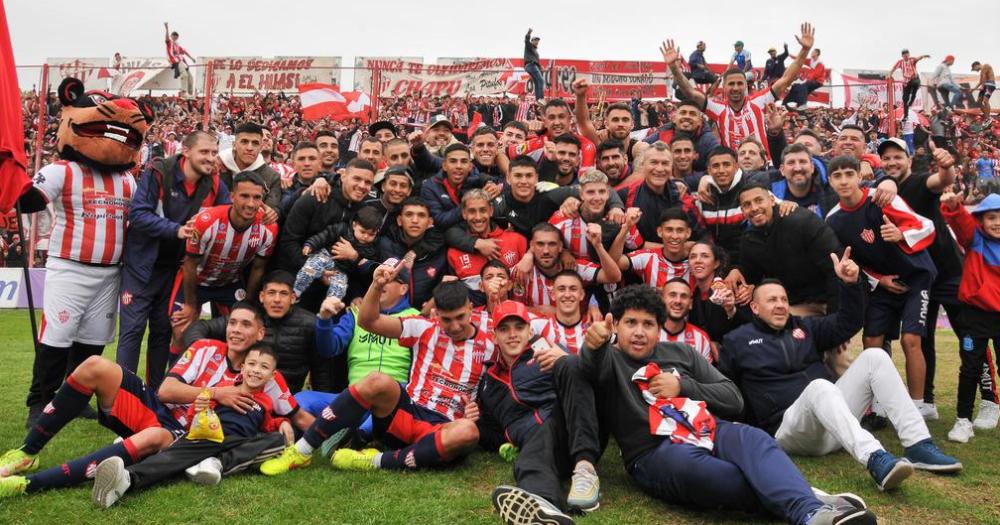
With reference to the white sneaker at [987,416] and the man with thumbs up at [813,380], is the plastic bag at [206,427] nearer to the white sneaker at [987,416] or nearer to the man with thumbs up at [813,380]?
the man with thumbs up at [813,380]

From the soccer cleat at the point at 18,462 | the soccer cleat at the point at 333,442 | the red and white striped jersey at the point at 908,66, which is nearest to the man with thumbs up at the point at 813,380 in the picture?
the soccer cleat at the point at 333,442

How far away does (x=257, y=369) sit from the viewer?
4773mm

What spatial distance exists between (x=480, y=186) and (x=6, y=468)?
414 centimetres

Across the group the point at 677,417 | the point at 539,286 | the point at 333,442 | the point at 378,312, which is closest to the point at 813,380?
the point at 677,417

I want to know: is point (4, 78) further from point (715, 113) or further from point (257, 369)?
point (715, 113)

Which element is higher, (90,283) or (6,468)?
(90,283)

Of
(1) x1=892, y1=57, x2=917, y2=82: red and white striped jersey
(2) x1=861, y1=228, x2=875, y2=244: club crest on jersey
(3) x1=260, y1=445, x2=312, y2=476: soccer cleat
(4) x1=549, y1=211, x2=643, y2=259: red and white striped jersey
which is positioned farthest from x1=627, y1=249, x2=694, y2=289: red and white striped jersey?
(1) x1=892, y1=57, x2=917, y2=82: red and white striped jersey

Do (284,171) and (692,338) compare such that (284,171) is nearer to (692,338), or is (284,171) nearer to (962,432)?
(692,338)

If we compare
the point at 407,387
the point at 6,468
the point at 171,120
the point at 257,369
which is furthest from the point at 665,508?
the point at 171,120

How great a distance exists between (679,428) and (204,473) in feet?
8.59

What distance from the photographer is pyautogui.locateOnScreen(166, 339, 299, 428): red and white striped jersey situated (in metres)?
4.85

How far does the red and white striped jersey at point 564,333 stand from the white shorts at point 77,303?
3415 mm

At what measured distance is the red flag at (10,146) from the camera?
4984 millimetres

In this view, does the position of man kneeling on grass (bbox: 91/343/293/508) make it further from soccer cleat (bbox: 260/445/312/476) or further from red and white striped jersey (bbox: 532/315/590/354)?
red and white striped jersey (bbox: 532/315/590/354)
